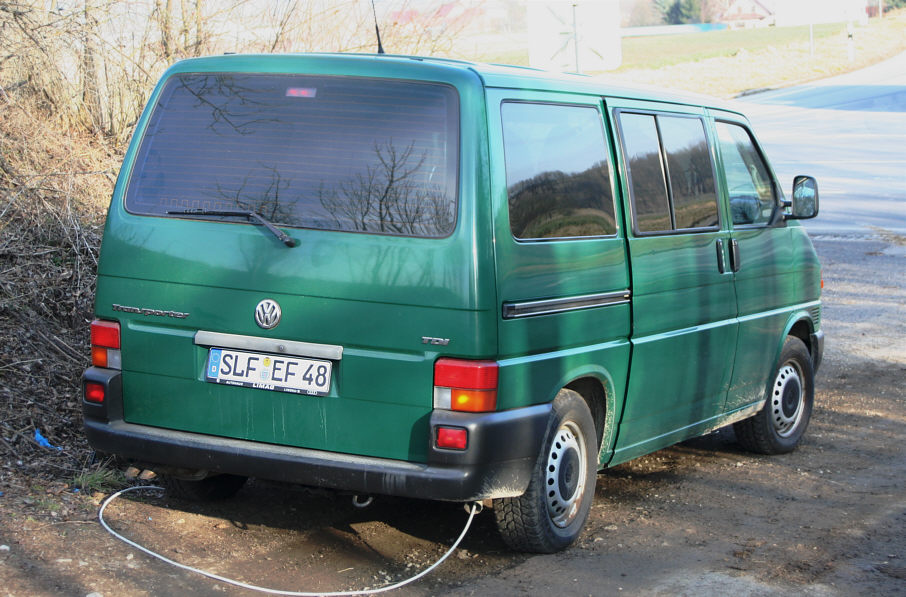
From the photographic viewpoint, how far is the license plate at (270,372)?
4.15 meters

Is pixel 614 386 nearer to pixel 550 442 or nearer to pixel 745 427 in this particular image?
pixel 550 442

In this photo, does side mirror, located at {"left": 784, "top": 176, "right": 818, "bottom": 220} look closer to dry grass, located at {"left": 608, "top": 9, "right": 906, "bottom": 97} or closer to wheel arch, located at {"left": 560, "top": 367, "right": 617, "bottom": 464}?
wheel arch, located at {"left": 560, "top": 367, "right": 617, "bottom": 464}

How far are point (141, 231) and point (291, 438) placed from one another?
106cm

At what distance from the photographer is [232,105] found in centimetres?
439

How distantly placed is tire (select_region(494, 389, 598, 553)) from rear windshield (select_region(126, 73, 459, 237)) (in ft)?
3.39

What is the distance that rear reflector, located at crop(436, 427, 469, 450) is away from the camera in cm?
398

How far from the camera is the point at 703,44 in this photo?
6975cm

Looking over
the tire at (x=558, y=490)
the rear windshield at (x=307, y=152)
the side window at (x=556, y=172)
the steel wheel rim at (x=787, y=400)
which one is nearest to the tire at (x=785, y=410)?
the steel wheel rim at (x=787, y=400)

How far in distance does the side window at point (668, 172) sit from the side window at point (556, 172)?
0.84 ft

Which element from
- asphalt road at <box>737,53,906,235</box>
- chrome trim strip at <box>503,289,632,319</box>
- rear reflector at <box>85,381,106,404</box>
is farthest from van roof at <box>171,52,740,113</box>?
asphalt road at <box>737,53,906,235</box>

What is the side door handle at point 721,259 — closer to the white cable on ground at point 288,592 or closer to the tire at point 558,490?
the tire at point 558,490

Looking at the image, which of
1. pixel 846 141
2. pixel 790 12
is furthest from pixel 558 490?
pixel 790 12

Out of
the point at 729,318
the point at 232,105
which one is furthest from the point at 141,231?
the point at 729,318

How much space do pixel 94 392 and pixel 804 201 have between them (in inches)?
162
